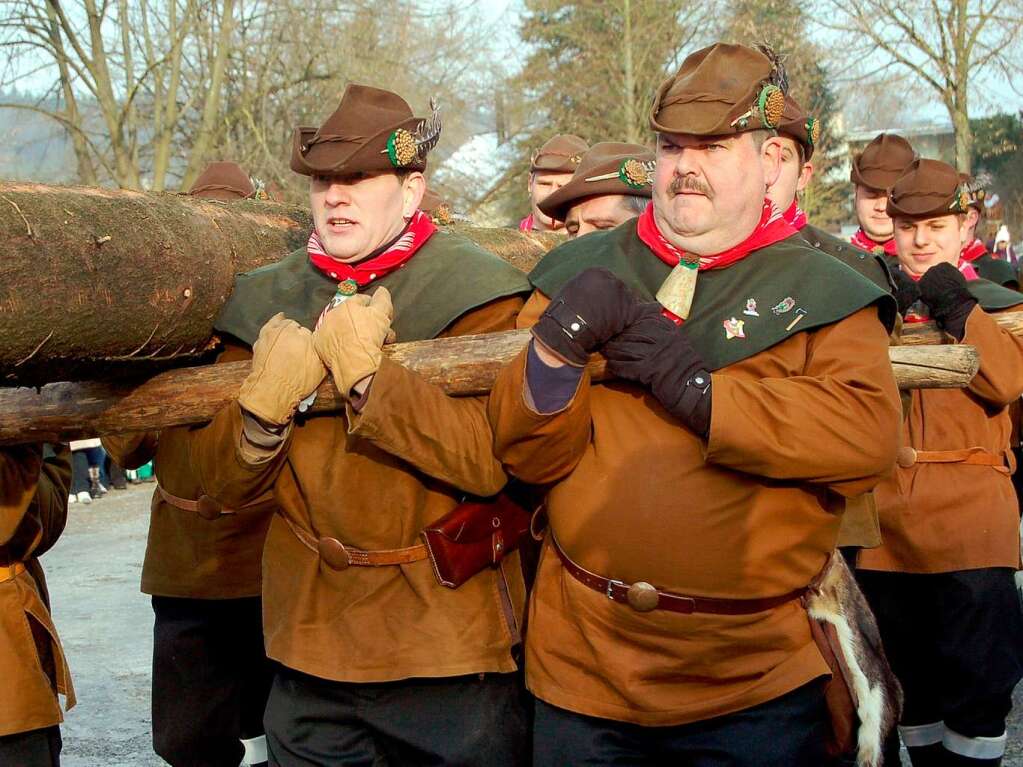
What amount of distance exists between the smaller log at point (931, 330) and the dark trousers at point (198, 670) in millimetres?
2364

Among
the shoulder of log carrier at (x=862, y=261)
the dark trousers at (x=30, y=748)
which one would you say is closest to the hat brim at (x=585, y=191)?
the shoulder of log carrier at (x=862, y=261)

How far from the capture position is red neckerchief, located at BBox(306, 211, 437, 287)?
3422mm

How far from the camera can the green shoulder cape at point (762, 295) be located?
2910mm

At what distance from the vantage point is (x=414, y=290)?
11.1 feet

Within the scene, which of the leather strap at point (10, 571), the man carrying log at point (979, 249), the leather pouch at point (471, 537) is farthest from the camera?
the man carrying log at point (979, 249)

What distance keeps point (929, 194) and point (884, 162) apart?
1.14 meters

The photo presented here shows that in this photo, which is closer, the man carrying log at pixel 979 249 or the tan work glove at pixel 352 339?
the tan work glove at pixel 352 339

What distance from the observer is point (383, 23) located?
21750mm

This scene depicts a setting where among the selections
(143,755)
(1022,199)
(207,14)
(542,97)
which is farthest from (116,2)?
(1022,199)

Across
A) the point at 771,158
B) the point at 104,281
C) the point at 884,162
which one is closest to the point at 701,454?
the point at 771,158

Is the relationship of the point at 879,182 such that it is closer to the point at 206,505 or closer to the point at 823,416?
the point at 206,505

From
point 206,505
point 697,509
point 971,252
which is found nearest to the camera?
point 697,509

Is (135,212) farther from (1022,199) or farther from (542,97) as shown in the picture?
(1022,199)

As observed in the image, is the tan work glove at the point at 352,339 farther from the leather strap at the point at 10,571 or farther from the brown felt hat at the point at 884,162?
the brown felt hat at the point at 884,162
